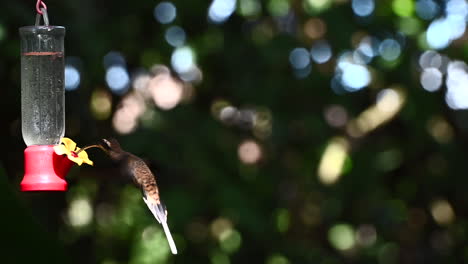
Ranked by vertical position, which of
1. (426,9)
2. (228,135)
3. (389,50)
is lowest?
(228,135)

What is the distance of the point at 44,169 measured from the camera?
1337mm

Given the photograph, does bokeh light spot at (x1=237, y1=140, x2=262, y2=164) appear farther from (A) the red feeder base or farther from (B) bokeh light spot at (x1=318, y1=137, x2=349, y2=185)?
(A) the red feeder base

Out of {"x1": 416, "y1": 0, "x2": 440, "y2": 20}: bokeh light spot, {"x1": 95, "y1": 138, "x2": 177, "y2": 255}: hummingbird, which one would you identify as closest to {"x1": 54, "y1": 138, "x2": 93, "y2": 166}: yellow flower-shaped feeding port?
{"x1": 95, "y1": 138, "x2": 177, "y2": 255}: hummingbird

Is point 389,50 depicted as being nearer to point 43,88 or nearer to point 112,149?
point 43,88

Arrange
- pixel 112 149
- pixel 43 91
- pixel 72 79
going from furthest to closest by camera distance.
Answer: pixel 72 79
pixel 43 91
pixel 112 149

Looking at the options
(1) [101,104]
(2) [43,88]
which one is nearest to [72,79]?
(1) [101,104]

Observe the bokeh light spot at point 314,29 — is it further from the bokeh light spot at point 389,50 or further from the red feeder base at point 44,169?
the red feeder base at point 44,169

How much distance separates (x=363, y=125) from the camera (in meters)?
3.85

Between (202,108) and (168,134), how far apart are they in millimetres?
635

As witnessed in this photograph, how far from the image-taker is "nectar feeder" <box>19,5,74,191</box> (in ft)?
4.56

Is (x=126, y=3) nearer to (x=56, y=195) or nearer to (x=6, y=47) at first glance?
(x=6, y=47)

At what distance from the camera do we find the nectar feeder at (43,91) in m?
1.39

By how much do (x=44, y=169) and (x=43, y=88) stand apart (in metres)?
0.26

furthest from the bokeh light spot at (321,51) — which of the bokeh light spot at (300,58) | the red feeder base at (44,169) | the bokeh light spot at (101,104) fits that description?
the red feeder base at (44,169)
